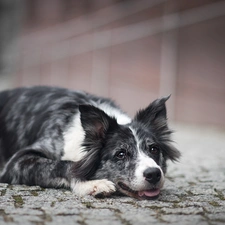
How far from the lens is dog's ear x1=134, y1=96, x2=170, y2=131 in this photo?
5.87 meters

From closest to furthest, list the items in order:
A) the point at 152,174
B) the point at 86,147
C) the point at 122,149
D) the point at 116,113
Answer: the point at 152,174
the point at 122,149
the point at 86,147
the point at 116,113

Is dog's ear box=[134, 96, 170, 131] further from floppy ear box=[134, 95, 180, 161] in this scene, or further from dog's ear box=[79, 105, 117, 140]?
dog's ear box=[79, 105, 117, 140]

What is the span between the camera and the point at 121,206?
4.75 metres

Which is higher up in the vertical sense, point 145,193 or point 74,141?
point 74,141

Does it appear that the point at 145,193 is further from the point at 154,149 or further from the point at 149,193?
the point at 154,149

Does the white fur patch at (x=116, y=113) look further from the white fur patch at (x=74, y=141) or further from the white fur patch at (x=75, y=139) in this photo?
the white fur patch at (x=74, y=141)

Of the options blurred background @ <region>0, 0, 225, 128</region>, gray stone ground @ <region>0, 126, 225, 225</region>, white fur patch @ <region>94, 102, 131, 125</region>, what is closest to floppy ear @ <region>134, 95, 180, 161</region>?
white fur patch @ <region>94, 102, 131, 125</region>

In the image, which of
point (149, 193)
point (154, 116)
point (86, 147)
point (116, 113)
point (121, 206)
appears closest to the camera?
point (121, 206)

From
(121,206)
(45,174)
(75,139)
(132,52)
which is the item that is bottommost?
(121,206)

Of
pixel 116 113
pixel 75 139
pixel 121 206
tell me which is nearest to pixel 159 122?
pixel 116 113

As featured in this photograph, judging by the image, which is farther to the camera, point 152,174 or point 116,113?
point 116,113

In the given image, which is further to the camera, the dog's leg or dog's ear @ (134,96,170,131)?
dog's ear @ (134,96,170,131)

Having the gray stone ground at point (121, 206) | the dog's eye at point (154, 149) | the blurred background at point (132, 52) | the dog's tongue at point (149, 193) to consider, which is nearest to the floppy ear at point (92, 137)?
the gray stone ground at point (121, 206)

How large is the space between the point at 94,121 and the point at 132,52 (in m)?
10.9
